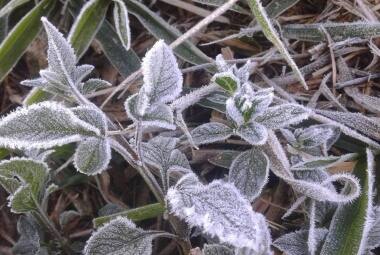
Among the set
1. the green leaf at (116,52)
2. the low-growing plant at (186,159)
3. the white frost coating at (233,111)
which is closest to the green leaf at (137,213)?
the low-growing plant at (186,159)

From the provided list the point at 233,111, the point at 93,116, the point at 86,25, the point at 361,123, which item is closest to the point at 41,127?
the point at 93,116

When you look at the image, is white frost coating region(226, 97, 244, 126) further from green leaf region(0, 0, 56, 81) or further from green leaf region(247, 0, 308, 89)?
green leaf region(0, 0, 56, 81)

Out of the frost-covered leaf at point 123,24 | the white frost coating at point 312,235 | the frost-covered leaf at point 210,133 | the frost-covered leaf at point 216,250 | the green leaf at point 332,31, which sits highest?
the frost-covered leaf at point 123,24

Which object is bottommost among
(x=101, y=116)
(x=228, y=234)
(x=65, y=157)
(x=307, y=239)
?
(x=307, y=239)

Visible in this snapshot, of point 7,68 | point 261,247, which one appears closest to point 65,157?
point 7,68

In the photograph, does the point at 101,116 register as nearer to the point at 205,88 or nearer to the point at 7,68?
the point at 205,88

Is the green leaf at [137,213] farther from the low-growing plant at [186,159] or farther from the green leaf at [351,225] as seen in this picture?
the green leaf at [351,225]
